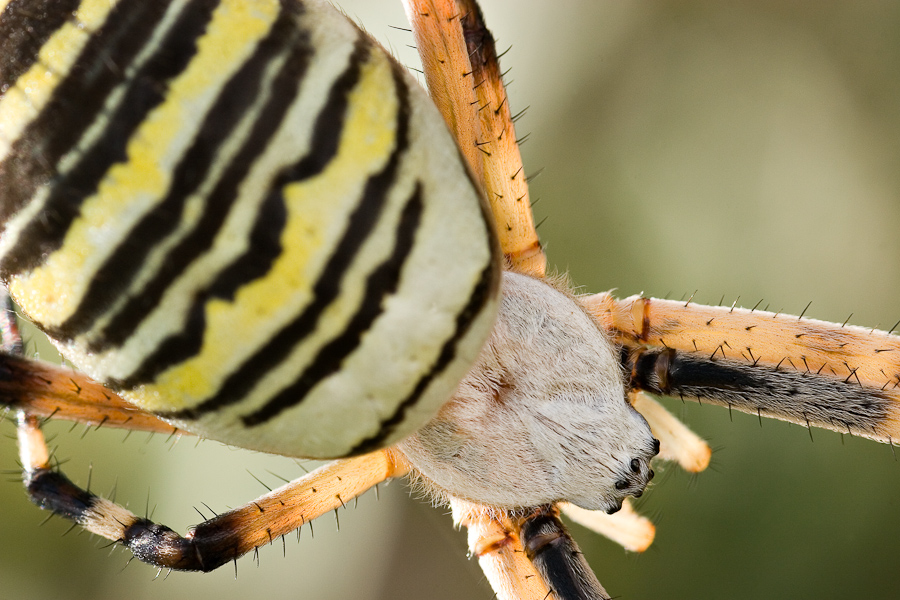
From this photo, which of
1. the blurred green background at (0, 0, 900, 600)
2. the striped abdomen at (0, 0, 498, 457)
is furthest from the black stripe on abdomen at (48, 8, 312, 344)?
the blurred green background at (0, 0, 900, 600)

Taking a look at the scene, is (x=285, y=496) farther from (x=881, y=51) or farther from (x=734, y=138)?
(x=881, y=51)

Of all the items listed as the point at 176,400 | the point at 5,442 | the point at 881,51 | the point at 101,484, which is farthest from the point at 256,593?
the point at 881,51

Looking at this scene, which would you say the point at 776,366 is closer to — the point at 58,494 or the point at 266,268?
the point at 266,268

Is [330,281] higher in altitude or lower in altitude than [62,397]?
higher

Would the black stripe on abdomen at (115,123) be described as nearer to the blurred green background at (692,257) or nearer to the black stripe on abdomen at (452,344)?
the black stripe on abdomen at (452,344)

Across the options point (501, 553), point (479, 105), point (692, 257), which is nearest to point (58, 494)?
point (501, 553)

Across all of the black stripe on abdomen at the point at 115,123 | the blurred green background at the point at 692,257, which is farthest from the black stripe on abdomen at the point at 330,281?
the blurred green background at the point at 692,257
